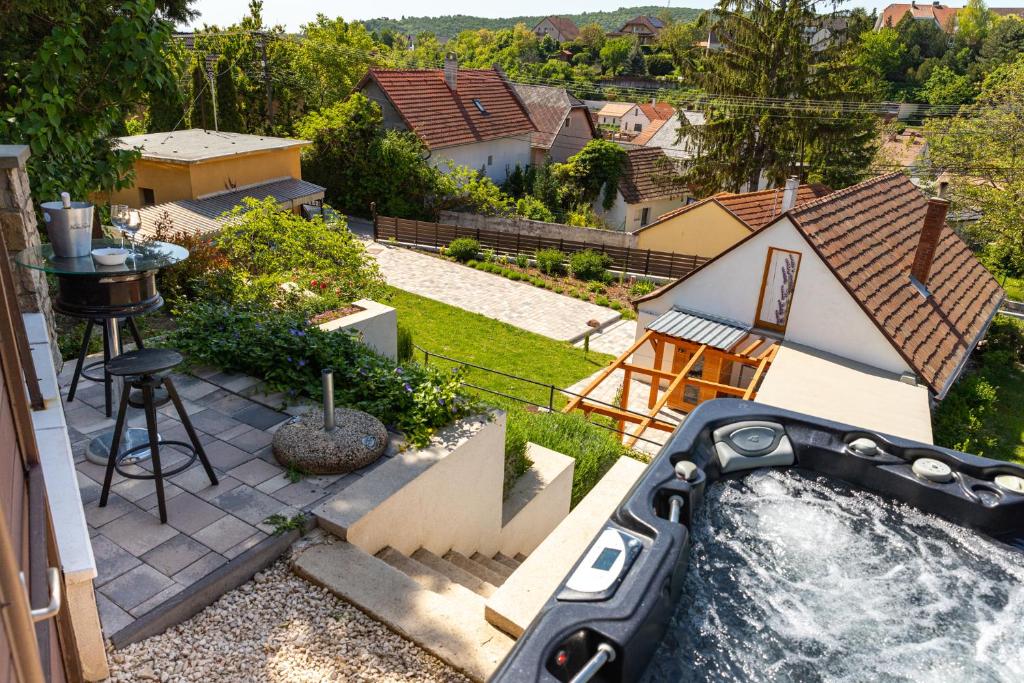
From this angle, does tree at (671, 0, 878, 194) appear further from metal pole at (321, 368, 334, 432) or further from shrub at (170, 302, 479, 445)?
metal pole at (321, 368, 334, 432)

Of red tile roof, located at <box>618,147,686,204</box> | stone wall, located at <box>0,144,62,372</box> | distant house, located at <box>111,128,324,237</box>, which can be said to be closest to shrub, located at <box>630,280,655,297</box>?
Answer: distant house, located at <box>111,128,324,237</box>

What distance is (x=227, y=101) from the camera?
2488 cm

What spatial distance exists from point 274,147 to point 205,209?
351cm

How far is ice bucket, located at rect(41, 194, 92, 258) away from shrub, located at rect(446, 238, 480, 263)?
15.5 meters

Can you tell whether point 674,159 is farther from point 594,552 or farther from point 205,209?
point 594,552

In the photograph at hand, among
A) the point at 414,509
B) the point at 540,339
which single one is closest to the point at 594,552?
the point at 414,509

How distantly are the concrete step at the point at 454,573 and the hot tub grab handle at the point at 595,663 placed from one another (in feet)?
5.92

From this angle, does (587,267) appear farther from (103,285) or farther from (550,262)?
(103,285)

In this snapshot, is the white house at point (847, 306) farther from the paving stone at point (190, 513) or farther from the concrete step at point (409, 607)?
the paving stone at point (190, 513)

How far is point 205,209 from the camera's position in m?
17.1

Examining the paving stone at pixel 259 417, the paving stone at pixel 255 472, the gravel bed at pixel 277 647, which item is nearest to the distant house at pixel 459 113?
the paving stone at pixel 259 417

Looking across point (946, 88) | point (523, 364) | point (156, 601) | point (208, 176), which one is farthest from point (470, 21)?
point (156, 601)

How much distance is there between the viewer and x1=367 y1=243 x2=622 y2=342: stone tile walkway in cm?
1580

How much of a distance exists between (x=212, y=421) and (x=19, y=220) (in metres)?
2.08
